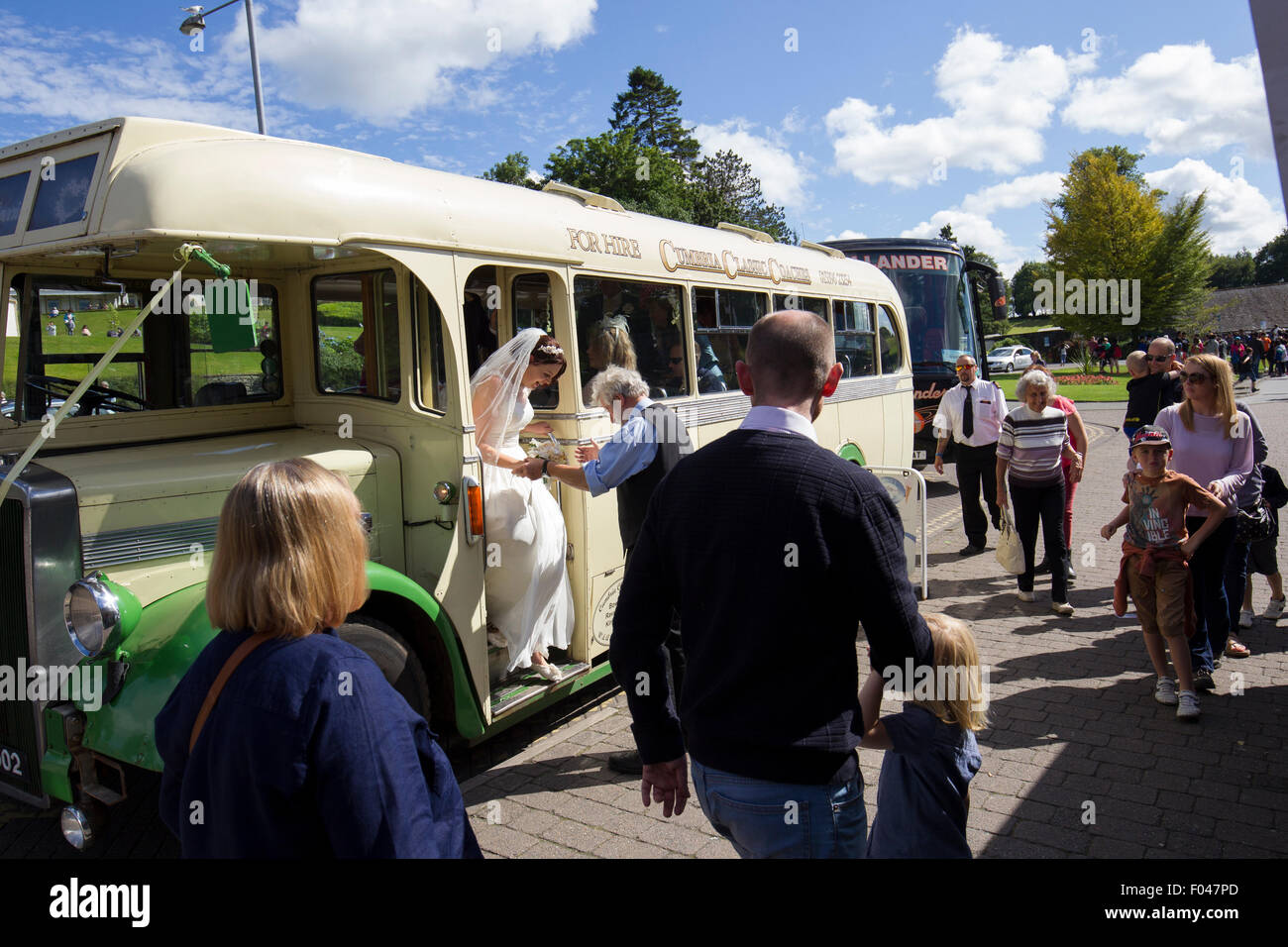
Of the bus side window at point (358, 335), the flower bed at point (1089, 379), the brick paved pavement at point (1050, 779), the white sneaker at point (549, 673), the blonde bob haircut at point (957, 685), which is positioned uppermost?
the bus side window at point (358, 335)

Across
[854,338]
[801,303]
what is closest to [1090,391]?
[854,338]

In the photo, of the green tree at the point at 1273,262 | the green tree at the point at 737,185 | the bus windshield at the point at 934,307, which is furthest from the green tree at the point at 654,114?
the green tree at the point at 1273,262

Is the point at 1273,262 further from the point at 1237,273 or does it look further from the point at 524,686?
the point at 524,686

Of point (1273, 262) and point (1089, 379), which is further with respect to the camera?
point (1273, 262)

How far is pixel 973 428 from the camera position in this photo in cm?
868

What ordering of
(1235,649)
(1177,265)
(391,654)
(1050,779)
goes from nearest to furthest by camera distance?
(391,654) < (1050,779) < (1235,649) < (1177,265)

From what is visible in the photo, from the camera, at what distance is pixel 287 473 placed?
1728 mm

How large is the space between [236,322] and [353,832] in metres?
2.87

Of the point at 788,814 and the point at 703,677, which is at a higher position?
the point at 703,677

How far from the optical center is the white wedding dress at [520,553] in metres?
4.46

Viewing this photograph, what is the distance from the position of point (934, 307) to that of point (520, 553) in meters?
11.6

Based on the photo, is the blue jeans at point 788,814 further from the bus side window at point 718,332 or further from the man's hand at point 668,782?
the bus side window at point 718,332

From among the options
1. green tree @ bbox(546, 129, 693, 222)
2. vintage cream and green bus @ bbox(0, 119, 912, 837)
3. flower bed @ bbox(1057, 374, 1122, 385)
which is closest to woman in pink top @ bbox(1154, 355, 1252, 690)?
vintage cream and green bus @ bbox(0, 119, 912, 837)

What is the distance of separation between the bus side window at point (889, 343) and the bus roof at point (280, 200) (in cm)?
487
